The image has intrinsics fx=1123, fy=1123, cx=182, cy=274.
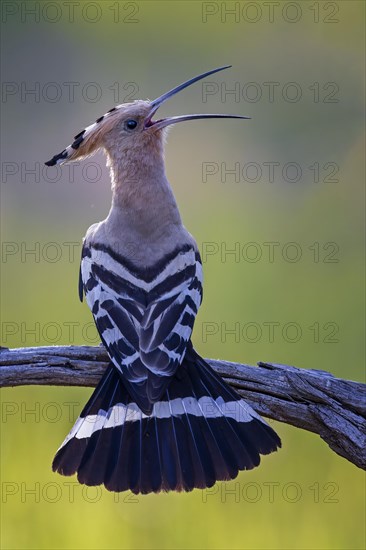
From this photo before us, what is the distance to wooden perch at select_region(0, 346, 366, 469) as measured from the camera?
3611 millimetres

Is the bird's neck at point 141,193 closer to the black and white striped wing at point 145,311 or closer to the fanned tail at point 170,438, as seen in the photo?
the black and white striped wing at point 145,311

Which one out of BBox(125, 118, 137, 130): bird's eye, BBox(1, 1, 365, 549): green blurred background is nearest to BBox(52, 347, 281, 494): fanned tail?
BBox(1, 1, 365, 549): green blurred background

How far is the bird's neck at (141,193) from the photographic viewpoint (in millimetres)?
4043

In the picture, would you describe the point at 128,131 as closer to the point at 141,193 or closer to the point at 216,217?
the point at 141,193

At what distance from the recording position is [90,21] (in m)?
8.46

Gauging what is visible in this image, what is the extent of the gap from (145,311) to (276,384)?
0.49 meters

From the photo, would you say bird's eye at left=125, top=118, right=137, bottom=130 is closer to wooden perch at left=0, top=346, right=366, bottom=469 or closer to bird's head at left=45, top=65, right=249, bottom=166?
bird's head at left=45, top=65, right=249, bottom=166

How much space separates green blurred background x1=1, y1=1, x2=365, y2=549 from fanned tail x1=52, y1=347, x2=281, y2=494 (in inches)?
37.0

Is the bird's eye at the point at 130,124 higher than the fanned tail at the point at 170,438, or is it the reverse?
the bird's eye at the point at 130,124

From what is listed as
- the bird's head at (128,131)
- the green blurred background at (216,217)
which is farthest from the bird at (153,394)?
the green blurred background at (216,217)

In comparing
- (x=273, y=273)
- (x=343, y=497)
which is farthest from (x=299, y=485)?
(x=273, y=273)

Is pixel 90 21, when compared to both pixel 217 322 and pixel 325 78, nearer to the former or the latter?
pixel 325 78

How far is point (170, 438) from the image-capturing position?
349cm

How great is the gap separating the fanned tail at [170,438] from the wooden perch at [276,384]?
9 centimetres
